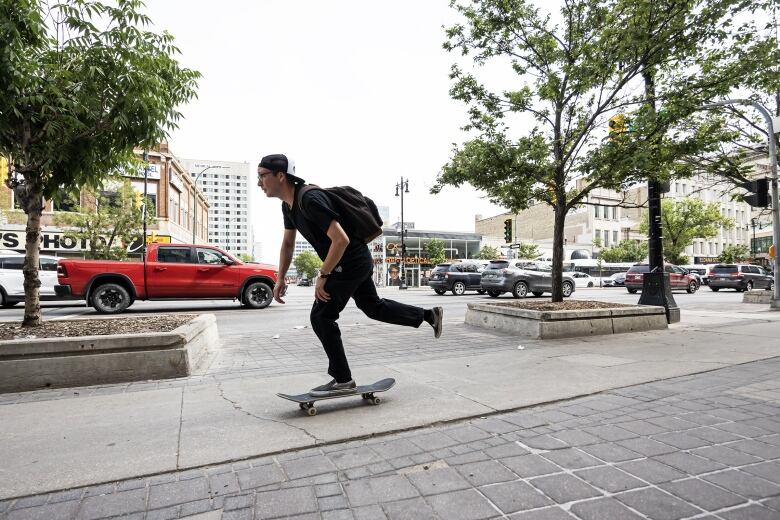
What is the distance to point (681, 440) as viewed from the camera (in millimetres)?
2770

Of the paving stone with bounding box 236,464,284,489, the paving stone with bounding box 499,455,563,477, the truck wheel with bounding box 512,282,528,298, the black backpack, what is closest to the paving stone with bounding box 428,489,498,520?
the paving stone with bounding box 499,455,563,477

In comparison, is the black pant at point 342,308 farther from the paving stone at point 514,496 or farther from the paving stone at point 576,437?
the paving stone at point 514,496

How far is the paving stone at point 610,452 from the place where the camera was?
8.28 feet

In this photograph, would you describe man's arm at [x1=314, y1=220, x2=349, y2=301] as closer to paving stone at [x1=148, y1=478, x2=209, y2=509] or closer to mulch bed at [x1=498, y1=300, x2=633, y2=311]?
paving stone at [x1=148, y1=478, x2=209, y2=509]

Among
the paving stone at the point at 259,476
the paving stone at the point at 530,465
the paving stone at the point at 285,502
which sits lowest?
the paving stone at the point at 259,476

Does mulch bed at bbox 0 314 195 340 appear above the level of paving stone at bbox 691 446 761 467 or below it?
above

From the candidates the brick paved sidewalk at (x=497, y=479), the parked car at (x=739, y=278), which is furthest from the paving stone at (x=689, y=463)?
the parked car at (x=739, y=278)

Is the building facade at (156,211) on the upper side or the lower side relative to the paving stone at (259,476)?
upper

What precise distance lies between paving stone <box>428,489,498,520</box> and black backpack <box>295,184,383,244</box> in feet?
6.04

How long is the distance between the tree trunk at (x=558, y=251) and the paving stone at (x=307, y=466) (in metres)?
7.02

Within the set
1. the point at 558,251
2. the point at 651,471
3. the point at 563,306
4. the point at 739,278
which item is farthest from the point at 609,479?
the point at 739,278

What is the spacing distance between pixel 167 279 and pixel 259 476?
1152 centimetres

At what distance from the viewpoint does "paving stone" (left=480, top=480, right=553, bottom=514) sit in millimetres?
2010

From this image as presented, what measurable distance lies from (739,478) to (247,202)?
544 ft
